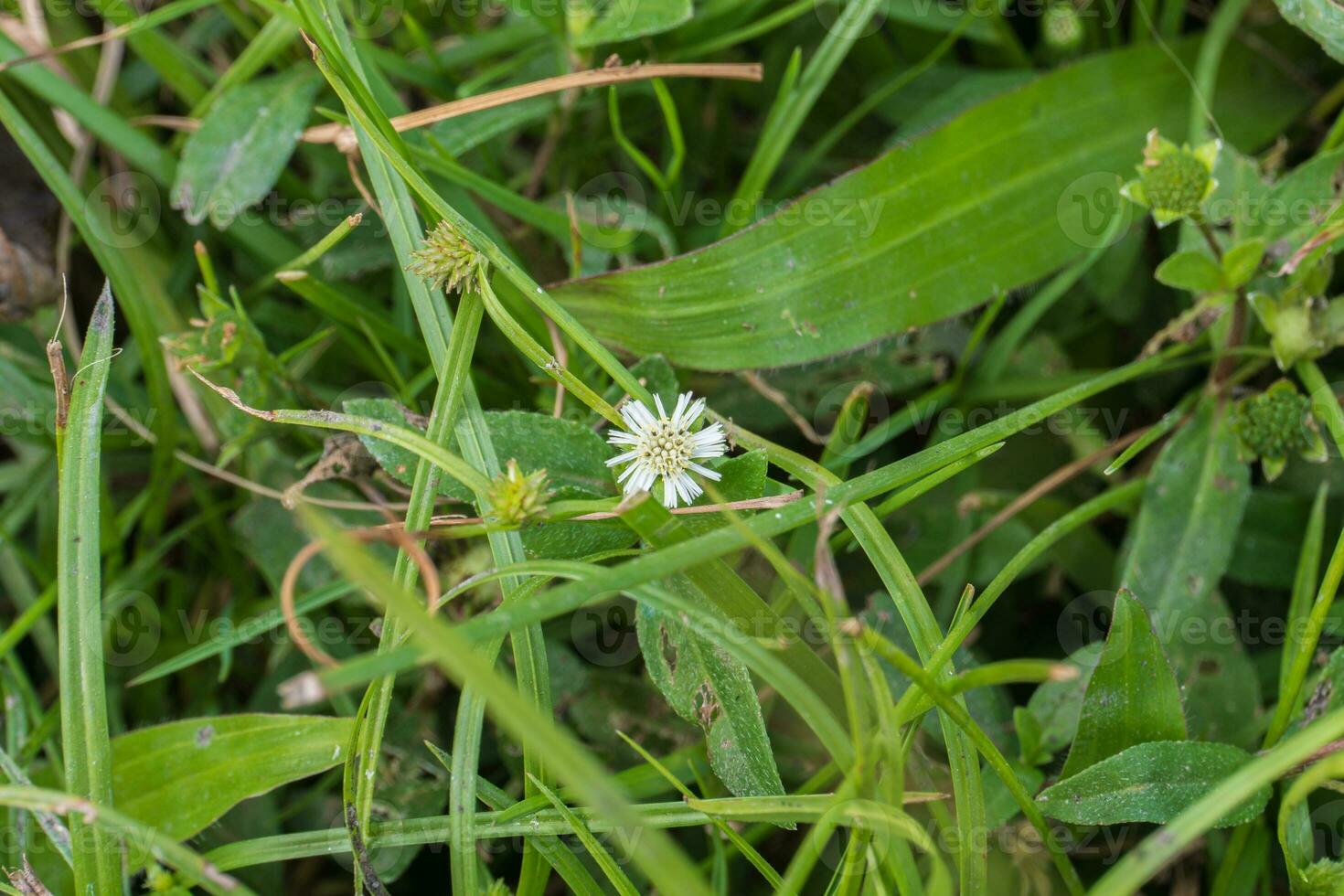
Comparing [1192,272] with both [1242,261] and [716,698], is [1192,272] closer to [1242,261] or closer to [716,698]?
[1242,261]

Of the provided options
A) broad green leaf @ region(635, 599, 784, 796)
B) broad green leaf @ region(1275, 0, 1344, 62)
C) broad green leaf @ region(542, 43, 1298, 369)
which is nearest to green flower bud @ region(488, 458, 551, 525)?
broad green leaf @ region(635, 599, 784, 796)

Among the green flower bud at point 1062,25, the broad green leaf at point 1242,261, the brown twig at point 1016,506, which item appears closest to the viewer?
the broad green leaf at point 1242,261

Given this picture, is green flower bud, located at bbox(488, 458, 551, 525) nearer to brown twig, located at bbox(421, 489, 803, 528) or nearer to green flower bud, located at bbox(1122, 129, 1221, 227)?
brown twig, located at bbox(421, 489, 803, 528)

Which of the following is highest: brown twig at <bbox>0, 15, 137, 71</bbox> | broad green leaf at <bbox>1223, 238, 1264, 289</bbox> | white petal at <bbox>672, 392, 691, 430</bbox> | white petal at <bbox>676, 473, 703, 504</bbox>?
brown twig at <bbox>0, 15, 137, 71</bbox>

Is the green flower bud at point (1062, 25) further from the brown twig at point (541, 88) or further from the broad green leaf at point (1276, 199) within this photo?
the brown twig at point (541, 88)

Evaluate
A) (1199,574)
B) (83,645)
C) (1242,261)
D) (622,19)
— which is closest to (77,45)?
(622,19)

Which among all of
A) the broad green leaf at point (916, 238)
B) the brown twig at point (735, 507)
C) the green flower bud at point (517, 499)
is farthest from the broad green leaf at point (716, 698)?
the broad green leaf at point (916, 238)

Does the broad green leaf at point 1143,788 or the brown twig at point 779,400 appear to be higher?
the brown twig at point 779,400

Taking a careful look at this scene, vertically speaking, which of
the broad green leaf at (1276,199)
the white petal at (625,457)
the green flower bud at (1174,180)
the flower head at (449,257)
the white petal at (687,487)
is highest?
the broad green leaf at (1276,199)
